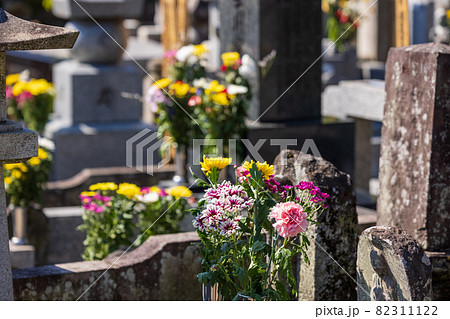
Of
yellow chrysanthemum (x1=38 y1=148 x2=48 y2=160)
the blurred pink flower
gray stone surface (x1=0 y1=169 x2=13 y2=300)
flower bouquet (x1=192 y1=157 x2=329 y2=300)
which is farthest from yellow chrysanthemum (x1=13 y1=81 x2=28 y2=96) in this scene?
the blurred pink flower

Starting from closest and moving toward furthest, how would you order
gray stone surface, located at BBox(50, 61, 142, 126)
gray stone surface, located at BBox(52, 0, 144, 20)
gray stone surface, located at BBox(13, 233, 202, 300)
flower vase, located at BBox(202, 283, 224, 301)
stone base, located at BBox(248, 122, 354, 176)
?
flower vase, located at BBox(202, 283, 224, 301) < gray stone surface, located at BBox(13, 233, 202, 300) < stone base, located at BBox(248, 122, 354, 176) < gray stone surface, located at BBox(52, 0, 144, 20) < gray stone surface, located at BBox(50, 61, 142, 126)

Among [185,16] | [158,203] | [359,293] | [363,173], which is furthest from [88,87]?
[359,293]

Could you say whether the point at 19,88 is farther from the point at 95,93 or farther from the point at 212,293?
the point at 212,293

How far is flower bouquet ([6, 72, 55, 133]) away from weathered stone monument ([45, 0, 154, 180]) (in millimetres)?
196

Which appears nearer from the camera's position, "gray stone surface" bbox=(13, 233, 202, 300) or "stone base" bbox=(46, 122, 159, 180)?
"gray stone surface" bbox=(13, 233, 202, 300)

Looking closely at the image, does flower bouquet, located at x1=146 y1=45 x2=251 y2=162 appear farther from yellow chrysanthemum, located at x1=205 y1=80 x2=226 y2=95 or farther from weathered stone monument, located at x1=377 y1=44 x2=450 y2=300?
weathered stone monument, located at x1=377 y1=44 x2=450 y2=300

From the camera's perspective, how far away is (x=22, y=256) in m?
6.57

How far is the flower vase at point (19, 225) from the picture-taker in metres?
6.69

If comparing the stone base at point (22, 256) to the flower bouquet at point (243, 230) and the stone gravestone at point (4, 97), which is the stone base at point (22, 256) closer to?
the stone gravestone at point (4, 97)

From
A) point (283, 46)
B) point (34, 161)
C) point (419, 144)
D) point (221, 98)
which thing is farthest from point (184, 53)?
point (419, 144)

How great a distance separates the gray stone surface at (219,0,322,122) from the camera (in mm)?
7562

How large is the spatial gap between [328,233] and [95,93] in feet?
18.4

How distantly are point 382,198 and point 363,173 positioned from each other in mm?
3189
